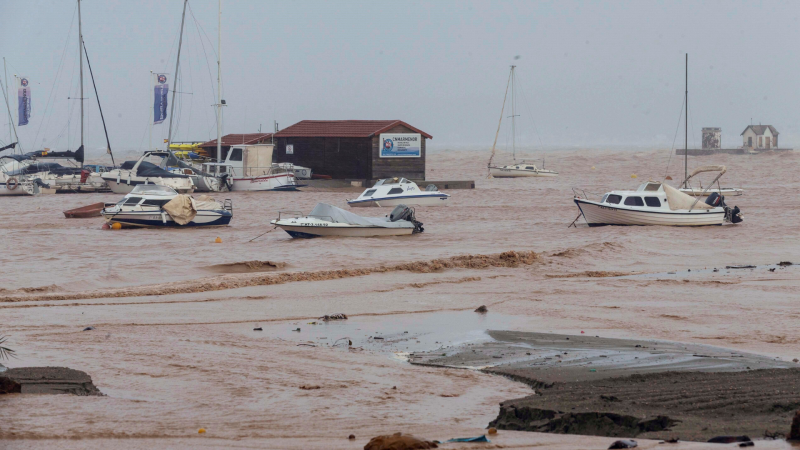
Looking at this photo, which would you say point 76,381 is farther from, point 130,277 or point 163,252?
point 163,252

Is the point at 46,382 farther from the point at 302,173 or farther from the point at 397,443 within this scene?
the point at 302,173

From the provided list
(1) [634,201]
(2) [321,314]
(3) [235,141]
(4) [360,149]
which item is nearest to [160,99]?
(3) [235,141]

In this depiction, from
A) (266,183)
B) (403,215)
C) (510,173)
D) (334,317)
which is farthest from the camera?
(510,173)

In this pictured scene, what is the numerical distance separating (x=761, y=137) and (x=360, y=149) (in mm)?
77621

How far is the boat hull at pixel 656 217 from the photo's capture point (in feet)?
96.9

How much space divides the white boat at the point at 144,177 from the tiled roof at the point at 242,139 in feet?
24.6

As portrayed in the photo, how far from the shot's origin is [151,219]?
3006cm

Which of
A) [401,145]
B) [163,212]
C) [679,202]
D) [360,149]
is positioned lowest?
[163,212]

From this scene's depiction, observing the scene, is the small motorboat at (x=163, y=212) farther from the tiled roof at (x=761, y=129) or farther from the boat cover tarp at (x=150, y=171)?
the tiled roof at (x=761, y=129)

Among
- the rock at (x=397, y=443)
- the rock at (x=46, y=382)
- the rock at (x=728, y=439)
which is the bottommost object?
the rock at (x=46, y=382)

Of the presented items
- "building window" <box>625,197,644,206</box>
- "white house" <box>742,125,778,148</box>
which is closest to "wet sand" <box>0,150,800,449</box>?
"building window" <box>625,197,644,206</box>

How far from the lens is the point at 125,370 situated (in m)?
8.86

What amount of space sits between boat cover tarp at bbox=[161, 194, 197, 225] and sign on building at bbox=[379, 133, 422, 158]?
2430cm

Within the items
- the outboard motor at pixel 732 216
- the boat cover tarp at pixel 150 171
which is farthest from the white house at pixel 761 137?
the outboard motor at pixel 732 216
